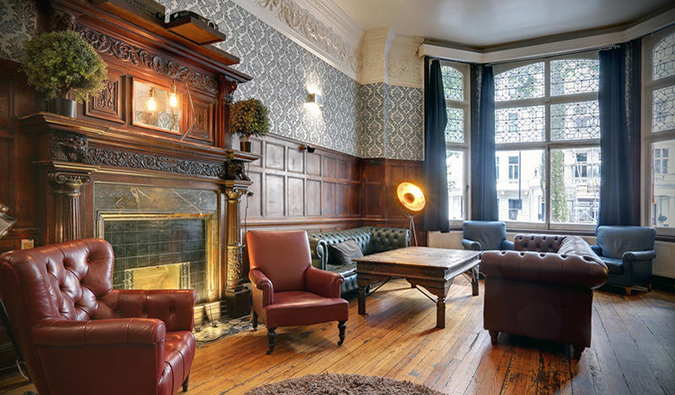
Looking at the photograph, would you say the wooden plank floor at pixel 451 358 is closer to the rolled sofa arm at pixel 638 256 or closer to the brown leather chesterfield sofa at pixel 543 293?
the brown leather chesterfield sofa at pixel 543 293

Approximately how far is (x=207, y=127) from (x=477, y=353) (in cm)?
352

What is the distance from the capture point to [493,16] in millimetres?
6656

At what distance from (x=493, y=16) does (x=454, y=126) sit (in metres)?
2.20

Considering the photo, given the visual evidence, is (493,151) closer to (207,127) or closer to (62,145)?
(207,127)

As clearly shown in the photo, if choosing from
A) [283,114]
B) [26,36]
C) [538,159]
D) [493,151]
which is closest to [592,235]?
[538,159]

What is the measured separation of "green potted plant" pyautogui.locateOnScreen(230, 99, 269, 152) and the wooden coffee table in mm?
1945

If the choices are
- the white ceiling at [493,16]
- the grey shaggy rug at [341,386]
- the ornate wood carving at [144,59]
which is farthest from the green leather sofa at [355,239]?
the white ceiling at [493,16]

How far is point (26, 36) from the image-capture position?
9.02 ft

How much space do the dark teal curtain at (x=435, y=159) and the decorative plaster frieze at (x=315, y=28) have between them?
1.64m

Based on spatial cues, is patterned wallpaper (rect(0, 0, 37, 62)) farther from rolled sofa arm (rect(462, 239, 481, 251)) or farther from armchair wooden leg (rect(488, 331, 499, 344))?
rolled sofa arm (rect(462, 239, 481, 251))

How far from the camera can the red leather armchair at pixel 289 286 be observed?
3.41m

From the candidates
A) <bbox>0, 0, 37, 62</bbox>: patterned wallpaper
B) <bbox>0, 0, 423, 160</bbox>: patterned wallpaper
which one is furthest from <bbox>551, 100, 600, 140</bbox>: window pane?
<bbox>0, 0, 37, 62</bbox>: patterned wallpaper

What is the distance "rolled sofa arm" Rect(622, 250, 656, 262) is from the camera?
5.58 meters

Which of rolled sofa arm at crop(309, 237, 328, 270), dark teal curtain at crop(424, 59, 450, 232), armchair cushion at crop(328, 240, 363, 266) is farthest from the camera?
dark teal curtain at crop(424, 59, 450, 232)
